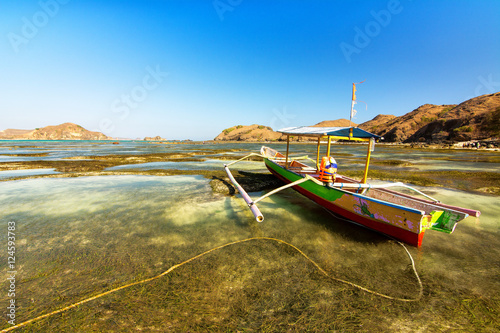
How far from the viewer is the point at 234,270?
4434mm

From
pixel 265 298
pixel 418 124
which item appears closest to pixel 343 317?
pixel 265 298

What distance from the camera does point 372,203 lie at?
5.61 meters

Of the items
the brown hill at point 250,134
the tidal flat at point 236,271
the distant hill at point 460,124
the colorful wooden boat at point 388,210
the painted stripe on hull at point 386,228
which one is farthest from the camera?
the brown hill at point 250,134

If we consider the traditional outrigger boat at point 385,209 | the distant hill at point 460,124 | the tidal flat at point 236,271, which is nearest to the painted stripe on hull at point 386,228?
the traditional outrigger boat at point 385,209

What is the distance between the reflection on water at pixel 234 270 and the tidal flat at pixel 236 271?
0.02m

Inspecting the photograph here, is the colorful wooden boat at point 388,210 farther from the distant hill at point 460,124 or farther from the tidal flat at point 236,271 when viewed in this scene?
the distant hill at point 460,124

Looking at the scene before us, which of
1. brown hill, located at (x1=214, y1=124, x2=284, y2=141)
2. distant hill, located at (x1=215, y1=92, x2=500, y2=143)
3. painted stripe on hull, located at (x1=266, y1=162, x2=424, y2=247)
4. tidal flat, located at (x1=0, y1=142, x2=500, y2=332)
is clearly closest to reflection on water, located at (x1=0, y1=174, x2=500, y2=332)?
tidal flat, located at (x1=0, y1=142, x2=500, y2=332)

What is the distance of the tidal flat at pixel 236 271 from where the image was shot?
3.19 meters

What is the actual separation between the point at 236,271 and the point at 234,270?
0.06 metres

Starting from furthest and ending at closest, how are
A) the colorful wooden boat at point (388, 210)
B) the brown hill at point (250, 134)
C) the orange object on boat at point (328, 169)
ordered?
the brown hill at point (250, 134) → the orange object on boat at point (328, 169) → the colorful wooden boat at point (388, 210)

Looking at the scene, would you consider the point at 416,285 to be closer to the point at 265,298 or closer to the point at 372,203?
the point at 372,203

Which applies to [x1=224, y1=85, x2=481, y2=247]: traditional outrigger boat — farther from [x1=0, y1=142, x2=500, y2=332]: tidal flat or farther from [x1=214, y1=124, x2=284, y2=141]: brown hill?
[x1=214, y1=124, x2=284, y2=141]: brown hill

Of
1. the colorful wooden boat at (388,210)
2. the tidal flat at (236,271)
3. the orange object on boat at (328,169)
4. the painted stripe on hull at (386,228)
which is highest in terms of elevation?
the orange object on boat at (328,169)

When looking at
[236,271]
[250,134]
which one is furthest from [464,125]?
[250,134]
